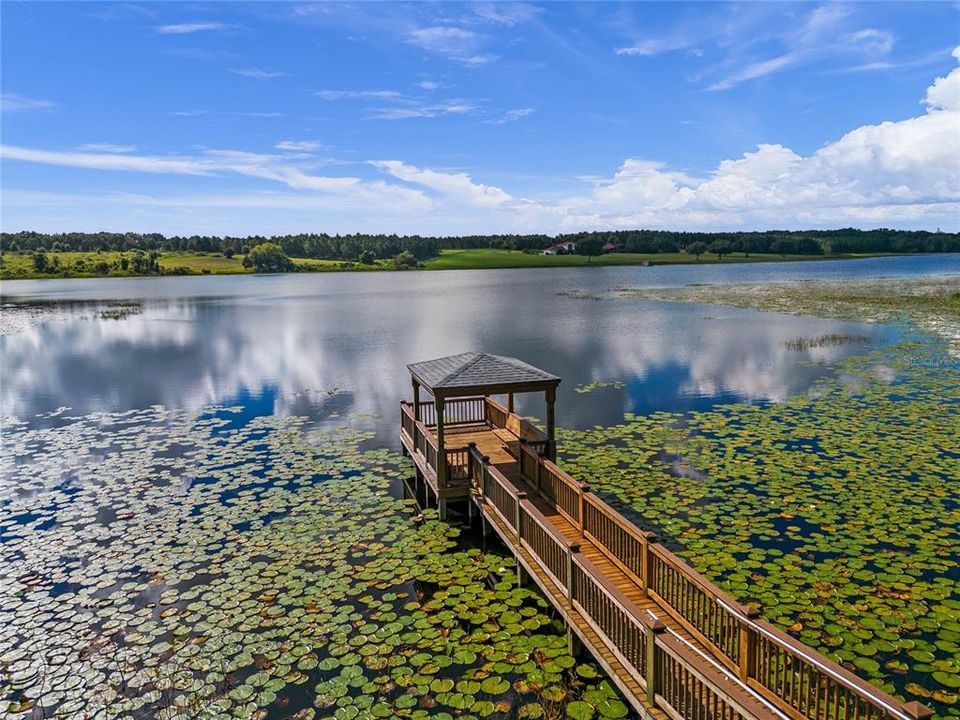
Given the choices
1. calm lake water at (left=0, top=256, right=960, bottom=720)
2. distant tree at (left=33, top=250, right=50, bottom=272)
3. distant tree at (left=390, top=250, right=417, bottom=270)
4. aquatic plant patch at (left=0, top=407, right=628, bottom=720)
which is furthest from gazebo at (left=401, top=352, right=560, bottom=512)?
distant tree at (left=390, top=250, right=417, bottom=270)

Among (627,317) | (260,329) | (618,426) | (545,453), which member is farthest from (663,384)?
(260,329)

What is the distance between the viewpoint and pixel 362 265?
593 feet

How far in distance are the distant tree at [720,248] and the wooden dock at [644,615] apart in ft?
619

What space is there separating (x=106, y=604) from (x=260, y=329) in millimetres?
42176

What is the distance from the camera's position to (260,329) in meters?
51.5

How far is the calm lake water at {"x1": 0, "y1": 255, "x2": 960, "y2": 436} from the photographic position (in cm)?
2695

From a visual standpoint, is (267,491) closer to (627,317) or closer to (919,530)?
(919,530)

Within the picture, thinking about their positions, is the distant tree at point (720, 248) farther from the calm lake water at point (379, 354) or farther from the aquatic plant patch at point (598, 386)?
the aquatic plant patch at point (598, 386)

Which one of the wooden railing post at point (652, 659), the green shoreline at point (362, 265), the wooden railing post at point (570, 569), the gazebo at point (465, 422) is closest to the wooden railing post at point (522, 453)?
the gazebo at point (465, 422)

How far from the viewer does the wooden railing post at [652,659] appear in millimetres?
7219

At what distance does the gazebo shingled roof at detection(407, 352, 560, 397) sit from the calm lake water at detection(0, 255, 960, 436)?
6.68 m

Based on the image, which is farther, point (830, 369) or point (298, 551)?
point (830, 369)

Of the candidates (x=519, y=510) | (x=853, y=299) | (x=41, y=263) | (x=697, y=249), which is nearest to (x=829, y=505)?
(x=519, y=510)

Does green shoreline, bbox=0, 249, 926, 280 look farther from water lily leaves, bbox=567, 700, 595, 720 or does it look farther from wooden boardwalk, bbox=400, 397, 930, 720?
water lily leaves, bbox=567, 700, 595, 720
